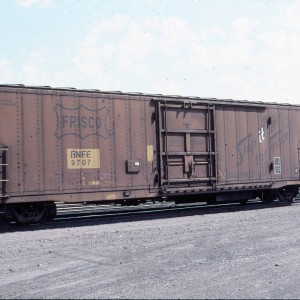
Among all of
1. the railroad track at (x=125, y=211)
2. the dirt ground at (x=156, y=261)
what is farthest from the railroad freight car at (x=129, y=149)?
the dirt ground at (x=156, y=261)

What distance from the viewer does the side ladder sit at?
1134cm

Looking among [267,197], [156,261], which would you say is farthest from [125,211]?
[156,261]

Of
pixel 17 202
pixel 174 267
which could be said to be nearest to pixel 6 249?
pixel 17 202

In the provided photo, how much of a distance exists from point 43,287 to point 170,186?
8080 mm

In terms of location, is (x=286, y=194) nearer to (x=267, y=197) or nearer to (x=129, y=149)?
(x=267, y=197)

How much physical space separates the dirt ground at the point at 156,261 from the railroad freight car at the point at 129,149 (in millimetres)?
1415

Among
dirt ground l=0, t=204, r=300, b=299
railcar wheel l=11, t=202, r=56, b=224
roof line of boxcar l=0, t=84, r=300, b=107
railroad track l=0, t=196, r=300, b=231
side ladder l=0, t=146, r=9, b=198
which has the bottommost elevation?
dirt ground l=0, t=204, r=300, b=299

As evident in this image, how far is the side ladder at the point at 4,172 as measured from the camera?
1134 cm

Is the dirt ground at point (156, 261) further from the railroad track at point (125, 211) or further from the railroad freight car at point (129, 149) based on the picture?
the railroad track at point (125, 211)

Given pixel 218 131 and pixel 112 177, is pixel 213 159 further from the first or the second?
pixel 112 177

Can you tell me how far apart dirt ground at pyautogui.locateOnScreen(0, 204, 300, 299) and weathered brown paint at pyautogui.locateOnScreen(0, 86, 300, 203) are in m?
1.53

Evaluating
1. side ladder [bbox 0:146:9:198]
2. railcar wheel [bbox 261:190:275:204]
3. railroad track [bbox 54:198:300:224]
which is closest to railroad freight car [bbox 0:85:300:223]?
side ladder [bbox 0:146:9:198]

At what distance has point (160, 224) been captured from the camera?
12.0 meters

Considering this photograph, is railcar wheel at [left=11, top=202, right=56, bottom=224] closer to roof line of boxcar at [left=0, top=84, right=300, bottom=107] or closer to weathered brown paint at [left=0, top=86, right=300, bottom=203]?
weathered brown paint at [left=0, top=86, right=300, bottom=203]
